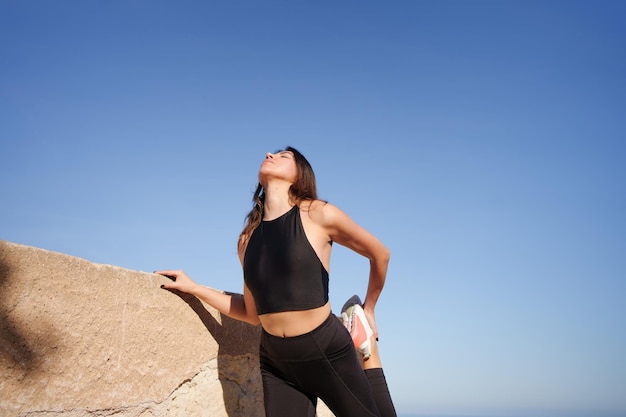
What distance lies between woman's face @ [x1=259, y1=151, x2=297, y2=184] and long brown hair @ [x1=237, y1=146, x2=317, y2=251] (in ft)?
0.08

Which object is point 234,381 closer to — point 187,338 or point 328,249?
point 187,338

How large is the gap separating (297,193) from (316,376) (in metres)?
0.84

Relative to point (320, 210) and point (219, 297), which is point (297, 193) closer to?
point (320, 210)

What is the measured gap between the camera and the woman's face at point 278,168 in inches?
110

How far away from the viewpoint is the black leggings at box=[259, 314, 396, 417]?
2.35m

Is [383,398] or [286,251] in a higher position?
[286,251]

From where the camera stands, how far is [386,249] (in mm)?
2768

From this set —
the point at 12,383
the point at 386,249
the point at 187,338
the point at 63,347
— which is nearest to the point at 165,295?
the point at 187,338

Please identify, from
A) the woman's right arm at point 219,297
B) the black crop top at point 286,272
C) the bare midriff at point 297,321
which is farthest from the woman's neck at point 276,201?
the bare midriff at point 297,321

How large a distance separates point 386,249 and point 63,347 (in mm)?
1418

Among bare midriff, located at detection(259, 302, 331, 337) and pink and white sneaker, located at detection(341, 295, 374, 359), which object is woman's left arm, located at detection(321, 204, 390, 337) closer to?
pink and white sneaker, located at detection(341, 295, 374, 359)

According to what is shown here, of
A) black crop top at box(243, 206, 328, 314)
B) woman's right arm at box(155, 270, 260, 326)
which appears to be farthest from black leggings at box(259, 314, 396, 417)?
woman's right arm at box(155, 270, 260, 326)

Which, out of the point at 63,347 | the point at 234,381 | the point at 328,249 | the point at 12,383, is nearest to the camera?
the point at 12,383

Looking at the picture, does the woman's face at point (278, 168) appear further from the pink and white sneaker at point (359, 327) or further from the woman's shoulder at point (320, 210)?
the pink and white sneaker at point (359, 327)
